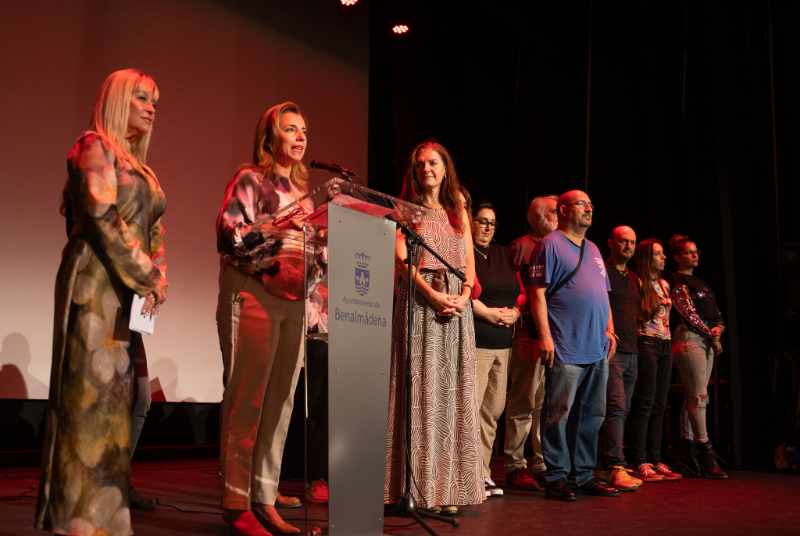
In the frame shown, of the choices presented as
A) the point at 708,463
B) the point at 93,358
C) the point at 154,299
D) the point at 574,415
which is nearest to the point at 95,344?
the point at 93,358

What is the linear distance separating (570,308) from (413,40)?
433cm

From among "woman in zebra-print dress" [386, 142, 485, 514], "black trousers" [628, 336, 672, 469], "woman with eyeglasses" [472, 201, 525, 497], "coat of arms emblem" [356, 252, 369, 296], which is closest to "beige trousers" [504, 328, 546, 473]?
"woman with eyeglasses" [472, 201, 525, 497]

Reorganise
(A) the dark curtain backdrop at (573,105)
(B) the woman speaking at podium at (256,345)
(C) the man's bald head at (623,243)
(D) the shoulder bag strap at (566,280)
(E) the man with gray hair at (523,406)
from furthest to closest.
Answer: (A) the dark curtain backdrop at (573,105) → (C) the man's bald head at (623,243) → (E) the man with gray hair at (523,406) → (D) the shoulder bag strap at (566,280) → (B) the woman speaking at podium at (256,345)

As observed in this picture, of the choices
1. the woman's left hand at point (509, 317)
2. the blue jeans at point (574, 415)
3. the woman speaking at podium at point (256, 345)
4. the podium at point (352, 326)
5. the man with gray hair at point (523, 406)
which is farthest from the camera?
the man with gray hair at point (523, 406)

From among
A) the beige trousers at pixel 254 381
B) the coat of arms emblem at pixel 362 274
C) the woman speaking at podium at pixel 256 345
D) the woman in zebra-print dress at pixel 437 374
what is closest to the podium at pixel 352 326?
the coat of arms emblem at pixel 362 274

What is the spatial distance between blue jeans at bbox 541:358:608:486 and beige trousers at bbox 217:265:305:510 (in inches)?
68.1

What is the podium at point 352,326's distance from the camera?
207 centimetres

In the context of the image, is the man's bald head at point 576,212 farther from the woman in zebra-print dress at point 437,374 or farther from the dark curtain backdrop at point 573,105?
the dark curtain backdrop at point 573,105

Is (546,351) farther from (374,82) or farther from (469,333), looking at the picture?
(374,82)

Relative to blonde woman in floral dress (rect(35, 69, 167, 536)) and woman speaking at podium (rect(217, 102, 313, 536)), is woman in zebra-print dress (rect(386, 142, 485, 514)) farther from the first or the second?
blonde woman in floral dress (rect(35, 69, 167, 536))

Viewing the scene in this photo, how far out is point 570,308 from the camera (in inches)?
149

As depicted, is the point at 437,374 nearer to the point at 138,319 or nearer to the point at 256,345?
the point at 256,345

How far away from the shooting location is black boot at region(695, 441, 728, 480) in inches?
194

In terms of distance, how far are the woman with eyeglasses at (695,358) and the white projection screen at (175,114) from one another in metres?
3.21
